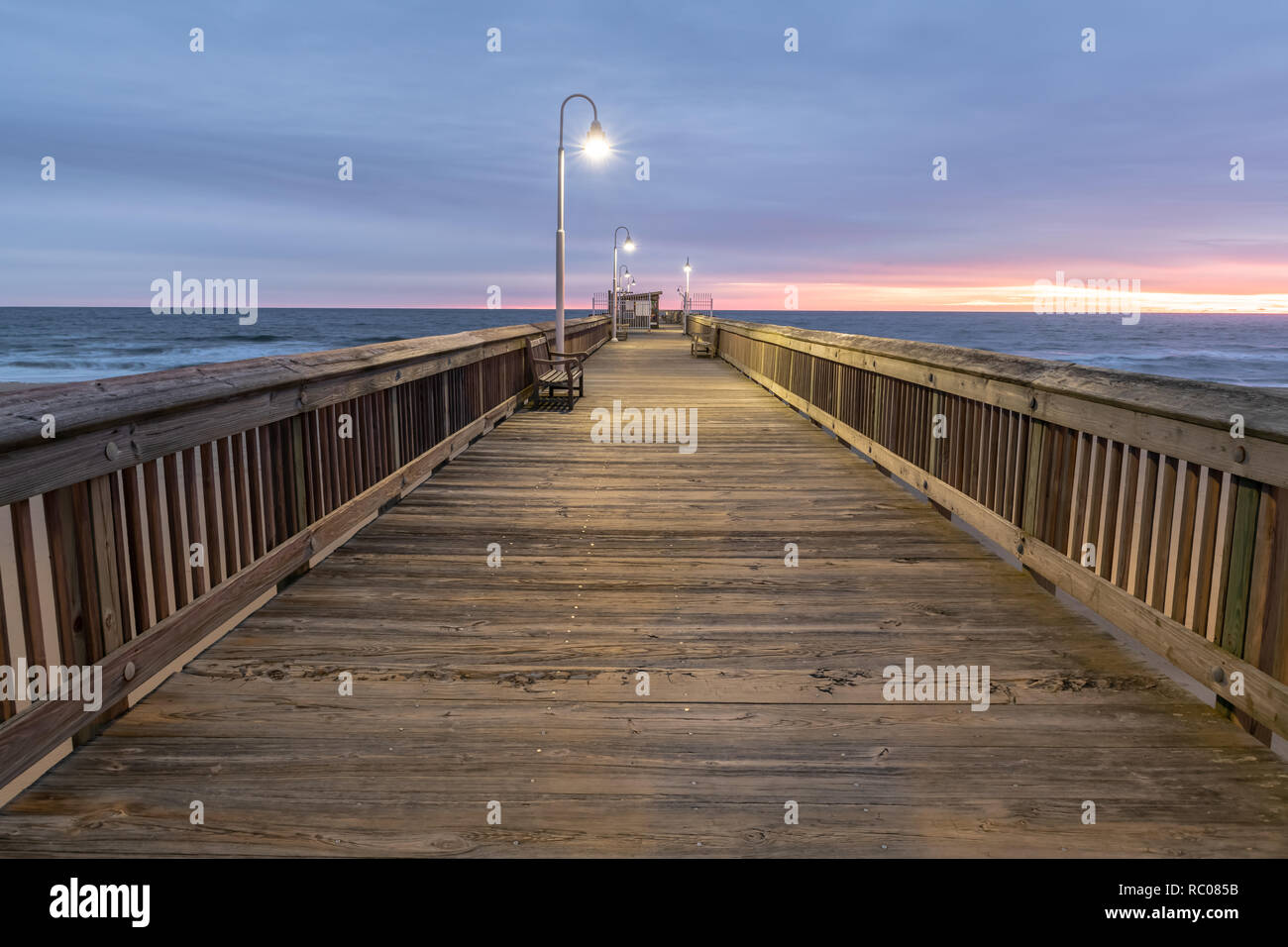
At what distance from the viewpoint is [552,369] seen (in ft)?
46.1

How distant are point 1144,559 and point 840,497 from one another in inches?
139

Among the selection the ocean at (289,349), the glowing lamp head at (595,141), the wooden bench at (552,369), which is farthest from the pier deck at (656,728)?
the ocean at (289,349)

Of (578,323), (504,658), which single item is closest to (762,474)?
(504,658)

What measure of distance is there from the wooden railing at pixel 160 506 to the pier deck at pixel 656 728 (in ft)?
0.66

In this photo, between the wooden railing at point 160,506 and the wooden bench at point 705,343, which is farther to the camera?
the wooden bench at point 705,343

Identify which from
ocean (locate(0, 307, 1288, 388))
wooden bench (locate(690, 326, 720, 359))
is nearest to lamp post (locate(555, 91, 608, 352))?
wooden bench (locate(690, 326, 720, 359))

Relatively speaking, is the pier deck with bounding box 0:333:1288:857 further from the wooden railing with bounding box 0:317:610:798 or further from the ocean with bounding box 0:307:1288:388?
the ocean with bounding box 0:307:1288:388

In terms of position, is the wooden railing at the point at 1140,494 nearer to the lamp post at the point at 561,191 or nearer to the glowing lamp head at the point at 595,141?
the lamp post at the point at 561,191

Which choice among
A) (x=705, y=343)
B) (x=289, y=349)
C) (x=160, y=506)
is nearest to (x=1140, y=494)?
(x=160, y=506)

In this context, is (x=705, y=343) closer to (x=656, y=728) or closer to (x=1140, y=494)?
(x=1140, y=494)

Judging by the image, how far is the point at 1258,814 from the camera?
2611mm

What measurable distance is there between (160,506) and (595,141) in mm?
13092

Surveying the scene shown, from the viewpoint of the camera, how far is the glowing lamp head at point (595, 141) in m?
14.9

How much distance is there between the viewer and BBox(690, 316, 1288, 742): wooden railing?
2969mm
